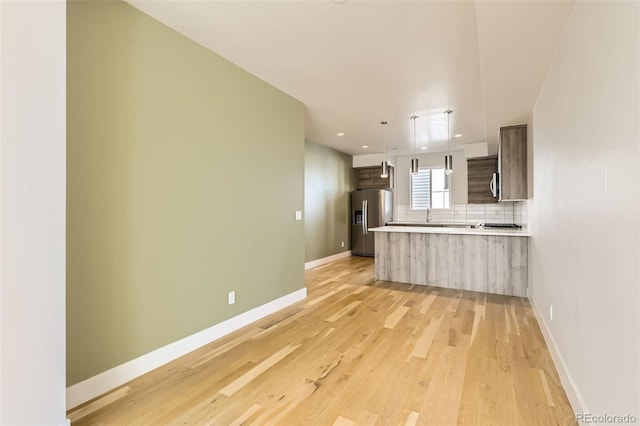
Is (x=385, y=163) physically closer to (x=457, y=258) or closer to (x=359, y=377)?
(x=457, y=258)

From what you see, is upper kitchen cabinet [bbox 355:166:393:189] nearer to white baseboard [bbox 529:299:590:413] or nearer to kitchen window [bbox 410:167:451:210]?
kitchen window [bbox 410:167:451:210]

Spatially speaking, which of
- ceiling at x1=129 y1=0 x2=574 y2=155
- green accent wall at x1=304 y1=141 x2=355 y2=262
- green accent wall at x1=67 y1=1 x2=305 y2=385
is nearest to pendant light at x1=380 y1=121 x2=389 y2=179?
ceiling at x1=129 y1=0 x2=574 y2=155

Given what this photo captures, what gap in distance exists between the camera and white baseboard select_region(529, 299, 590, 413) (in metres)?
1.68

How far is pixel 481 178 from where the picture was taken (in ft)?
22.7

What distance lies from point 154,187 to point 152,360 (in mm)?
1362

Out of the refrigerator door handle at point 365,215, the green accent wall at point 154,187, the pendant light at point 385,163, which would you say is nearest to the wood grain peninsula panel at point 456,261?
the pendant light at point 385,163

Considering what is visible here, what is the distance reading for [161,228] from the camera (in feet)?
7.80

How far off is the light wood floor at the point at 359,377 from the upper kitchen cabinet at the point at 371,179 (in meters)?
4.81

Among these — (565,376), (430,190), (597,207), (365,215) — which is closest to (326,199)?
(365,215)

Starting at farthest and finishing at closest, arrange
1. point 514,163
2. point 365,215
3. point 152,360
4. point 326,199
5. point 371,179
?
point 371,179
point 365,215
point 326,199
point 514,163
point 152,360

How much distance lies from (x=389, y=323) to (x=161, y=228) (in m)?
2.43

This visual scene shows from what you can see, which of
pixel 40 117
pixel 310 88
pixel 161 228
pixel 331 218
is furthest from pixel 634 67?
pixel 331 218

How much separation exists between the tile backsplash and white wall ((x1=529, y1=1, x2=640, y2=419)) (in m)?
4.89

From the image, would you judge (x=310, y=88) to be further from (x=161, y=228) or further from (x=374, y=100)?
(x=161, y=228)
